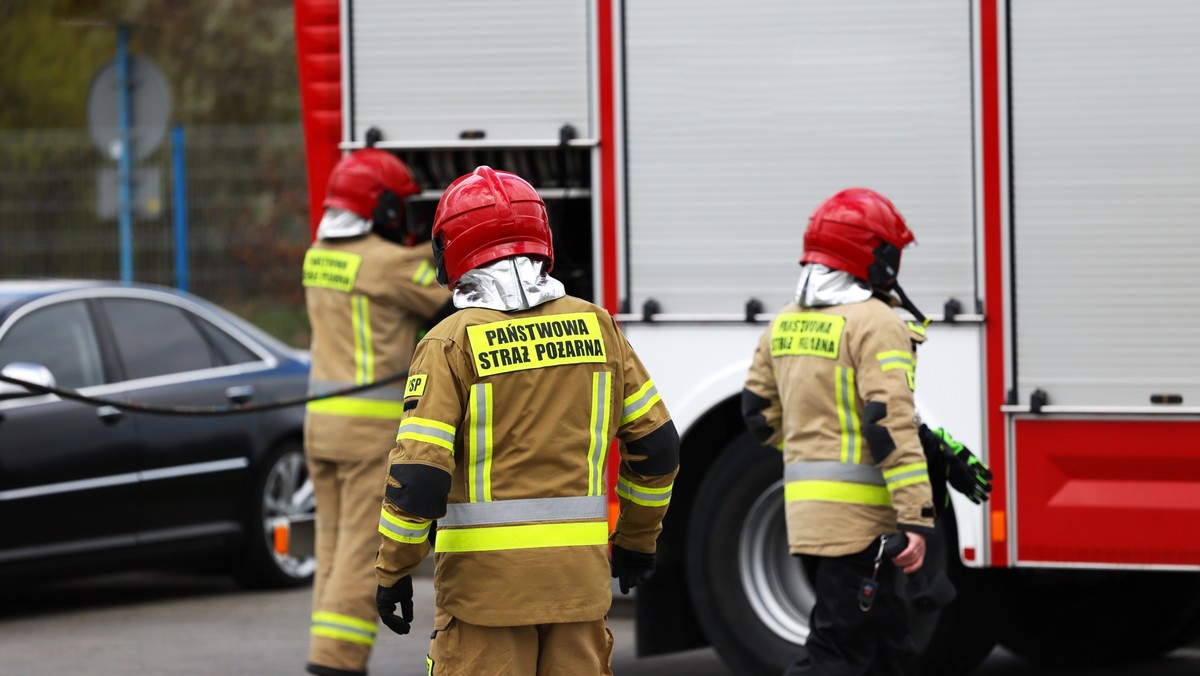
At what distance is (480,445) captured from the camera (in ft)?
13.3

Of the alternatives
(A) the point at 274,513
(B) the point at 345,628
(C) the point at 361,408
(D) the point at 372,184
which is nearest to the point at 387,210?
(D) the point at 372,184

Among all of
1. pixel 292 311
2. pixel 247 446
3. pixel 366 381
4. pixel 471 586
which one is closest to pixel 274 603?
pixel 247 446

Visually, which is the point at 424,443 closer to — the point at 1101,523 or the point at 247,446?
the point at 1101,523

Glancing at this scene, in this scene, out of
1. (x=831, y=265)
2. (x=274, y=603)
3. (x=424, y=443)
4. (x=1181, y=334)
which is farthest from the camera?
(x=274, y=603)

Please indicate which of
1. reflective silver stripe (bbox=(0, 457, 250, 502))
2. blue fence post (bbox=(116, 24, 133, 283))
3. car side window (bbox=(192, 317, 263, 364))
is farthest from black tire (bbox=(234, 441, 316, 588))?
blue fence post (bbox=(116, 24, 133, 283))

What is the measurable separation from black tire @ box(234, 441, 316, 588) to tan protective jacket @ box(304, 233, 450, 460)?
2.66 meters

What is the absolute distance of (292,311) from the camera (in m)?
16.8

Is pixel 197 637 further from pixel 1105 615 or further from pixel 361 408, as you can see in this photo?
pixel 1105 615

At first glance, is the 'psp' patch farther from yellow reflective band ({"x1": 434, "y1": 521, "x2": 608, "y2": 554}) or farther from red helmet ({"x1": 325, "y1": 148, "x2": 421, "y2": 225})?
red helmet ({"x1": 325, "y1": 148, "x2": 421, "y2": 225})

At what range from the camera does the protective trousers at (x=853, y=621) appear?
535 centimetres

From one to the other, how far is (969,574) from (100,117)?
849 cm

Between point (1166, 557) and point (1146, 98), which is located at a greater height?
point (1146, 98)

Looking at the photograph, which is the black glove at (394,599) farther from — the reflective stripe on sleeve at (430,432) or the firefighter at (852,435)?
the firefighter at (852,435)

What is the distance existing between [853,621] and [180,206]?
1049 cm
